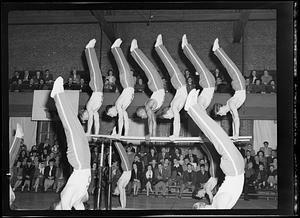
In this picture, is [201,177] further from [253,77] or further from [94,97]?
[253,77]

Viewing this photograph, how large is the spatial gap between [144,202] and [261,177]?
1.46 meters

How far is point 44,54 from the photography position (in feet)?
18.9

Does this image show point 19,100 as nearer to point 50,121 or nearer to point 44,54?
point 50,121

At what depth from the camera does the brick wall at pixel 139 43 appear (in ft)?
18.2

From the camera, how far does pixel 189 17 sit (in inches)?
214

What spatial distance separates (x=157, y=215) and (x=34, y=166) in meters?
2.31

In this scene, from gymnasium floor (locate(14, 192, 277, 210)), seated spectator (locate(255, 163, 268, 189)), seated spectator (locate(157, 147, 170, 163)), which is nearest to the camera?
gymnasium floor (locate(14, 192, 277, 210))

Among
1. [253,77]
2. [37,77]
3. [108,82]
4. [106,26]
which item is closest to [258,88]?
[253,77]

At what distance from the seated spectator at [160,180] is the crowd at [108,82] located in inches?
46.9

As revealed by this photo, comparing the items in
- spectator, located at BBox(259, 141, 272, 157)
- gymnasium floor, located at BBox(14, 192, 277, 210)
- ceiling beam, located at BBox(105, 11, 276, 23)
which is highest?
ceiling beam, located at BBox(105, 11, 276, 23)

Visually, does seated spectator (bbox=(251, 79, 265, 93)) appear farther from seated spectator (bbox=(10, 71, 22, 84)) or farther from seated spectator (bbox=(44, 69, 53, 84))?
seated spectator (bbox=(10, 71, 22, 84))

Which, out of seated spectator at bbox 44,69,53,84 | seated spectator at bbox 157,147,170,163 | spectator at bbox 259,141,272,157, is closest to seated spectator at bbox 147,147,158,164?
seated spectator at bbox 157,147,170,163

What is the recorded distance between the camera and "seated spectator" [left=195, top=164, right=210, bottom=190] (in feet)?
14.2

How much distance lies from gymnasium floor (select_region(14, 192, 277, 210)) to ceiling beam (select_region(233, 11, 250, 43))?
7.29ft
